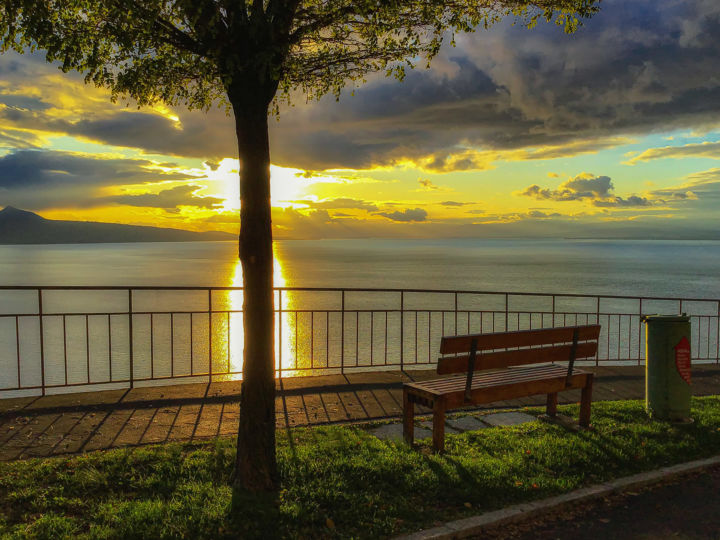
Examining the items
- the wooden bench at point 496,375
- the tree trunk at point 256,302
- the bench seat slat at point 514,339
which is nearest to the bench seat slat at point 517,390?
the wooden bench at point 496,375

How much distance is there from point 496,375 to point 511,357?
402 millimetres

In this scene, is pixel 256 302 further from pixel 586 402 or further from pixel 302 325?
pixel 302 325

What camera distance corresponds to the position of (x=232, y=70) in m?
4.47

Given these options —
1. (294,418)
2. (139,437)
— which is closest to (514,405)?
(294,418)

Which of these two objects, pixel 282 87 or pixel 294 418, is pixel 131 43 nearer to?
pixel 282 87

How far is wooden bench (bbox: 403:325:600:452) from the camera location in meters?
5.58

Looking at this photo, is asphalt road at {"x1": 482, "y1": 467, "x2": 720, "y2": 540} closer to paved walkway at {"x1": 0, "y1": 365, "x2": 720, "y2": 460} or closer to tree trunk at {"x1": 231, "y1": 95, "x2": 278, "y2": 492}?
tree trunk at {"x1": 231, "y1": 95, "x2": 278, "y2": 492}

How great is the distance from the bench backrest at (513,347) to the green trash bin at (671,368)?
27.2 inches

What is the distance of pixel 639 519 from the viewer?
4367mm

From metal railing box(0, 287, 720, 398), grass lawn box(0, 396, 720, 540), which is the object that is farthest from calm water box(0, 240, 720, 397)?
grass lawn box(0, 396, 720, 540)

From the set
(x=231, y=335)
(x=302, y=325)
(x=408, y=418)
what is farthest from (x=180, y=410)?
(x=302, y=325)

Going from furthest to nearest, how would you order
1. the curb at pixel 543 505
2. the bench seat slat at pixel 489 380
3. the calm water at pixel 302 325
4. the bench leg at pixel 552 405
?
the calm water at pixel 302 325, the bench leg at pixel 552 405, the bench seat slat at pixel 489 380, the curb at pixel 543 505

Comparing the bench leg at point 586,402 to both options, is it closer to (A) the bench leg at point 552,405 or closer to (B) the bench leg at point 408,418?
(A) the bench leg at point 552,405

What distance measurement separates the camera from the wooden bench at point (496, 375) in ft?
18.3
